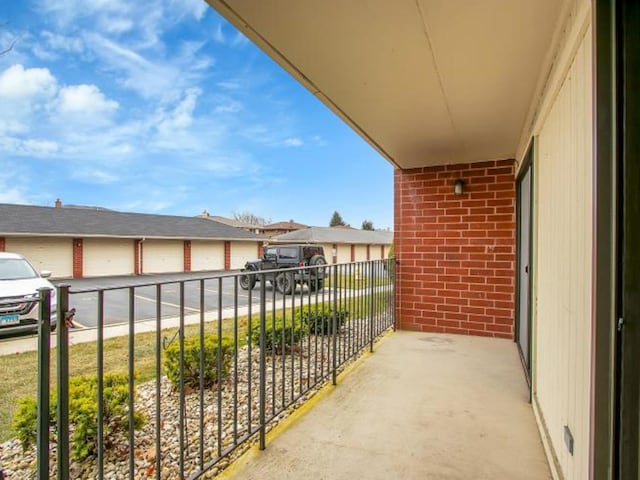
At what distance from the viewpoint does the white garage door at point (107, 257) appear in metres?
16.1

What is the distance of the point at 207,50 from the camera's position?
13078 millimetres

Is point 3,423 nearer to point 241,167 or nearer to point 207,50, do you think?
point 207,50

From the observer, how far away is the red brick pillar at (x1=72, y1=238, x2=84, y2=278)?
15586 mm

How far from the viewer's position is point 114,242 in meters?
16.9

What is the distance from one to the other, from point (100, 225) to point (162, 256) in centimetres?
321

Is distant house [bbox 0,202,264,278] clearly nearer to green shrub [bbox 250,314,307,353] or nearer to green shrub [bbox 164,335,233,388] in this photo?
green shrub [bbox 250,314,307,353]

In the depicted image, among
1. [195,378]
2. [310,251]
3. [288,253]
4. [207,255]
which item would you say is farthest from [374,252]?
[195,378]

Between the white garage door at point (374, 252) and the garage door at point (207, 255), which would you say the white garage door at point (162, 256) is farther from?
the white garage door at point (374, 252)

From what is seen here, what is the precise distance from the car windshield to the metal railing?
293 cm

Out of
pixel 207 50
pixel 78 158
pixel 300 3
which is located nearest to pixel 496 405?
pixel 300 3

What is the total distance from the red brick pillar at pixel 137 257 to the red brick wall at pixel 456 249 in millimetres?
16110

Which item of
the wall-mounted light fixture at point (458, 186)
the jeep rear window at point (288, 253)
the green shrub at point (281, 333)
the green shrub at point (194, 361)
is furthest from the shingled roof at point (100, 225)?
the wall-mounted light fixture at point (458, 186)

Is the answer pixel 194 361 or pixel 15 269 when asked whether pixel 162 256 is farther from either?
pixel 194 361

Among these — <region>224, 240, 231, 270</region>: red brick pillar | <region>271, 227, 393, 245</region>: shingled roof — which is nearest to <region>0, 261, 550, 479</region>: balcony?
<region>224, 240, 231, 270</region>: red brick pillar
